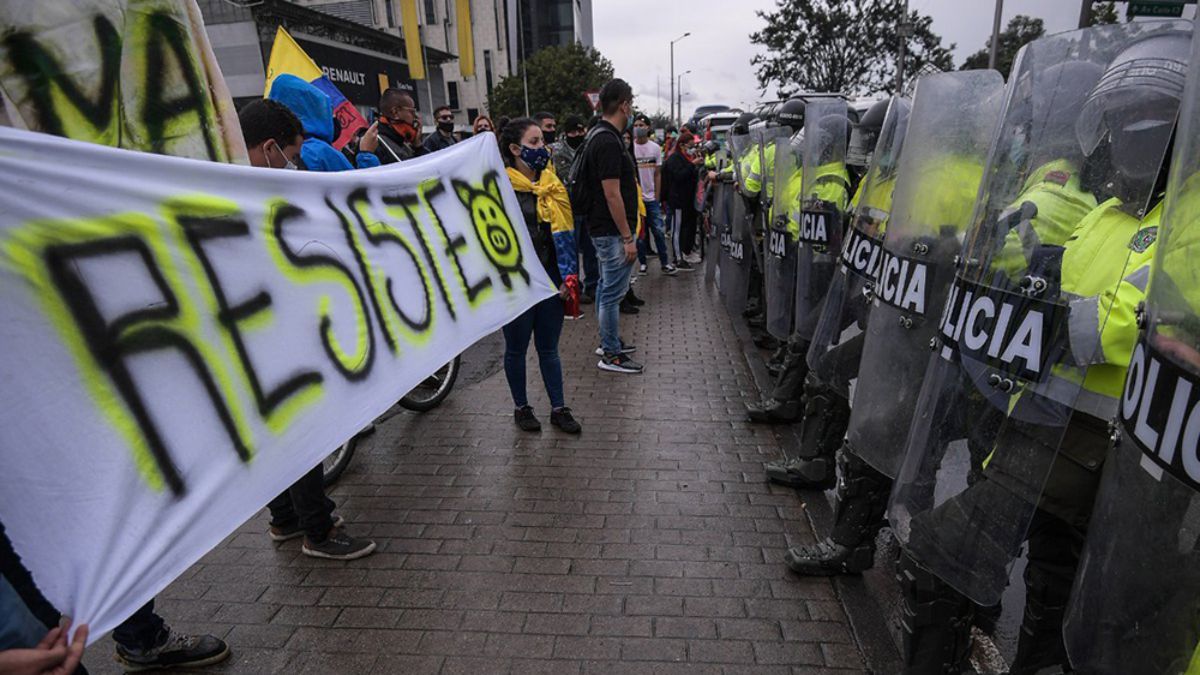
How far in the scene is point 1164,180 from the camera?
5.23 feet

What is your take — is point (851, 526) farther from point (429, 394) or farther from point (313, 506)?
point (429, 394)

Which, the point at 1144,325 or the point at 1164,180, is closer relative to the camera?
the point at 1144,325

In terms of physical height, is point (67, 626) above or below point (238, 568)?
above

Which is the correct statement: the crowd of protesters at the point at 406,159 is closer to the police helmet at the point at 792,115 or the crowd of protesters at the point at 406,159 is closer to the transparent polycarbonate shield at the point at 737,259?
the transparent polycarbonate shield at the point at 737,259

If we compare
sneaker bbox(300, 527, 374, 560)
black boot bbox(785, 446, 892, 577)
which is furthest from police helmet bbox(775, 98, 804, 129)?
sneaker bbox(300, 527, 374, 560)

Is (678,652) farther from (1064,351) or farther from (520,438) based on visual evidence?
(520,438)

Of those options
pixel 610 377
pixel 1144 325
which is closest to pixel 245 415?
pixel 1144 325

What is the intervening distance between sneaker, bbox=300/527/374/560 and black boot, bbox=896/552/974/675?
7.44ft

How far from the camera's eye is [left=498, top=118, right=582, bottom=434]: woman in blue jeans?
4.00 meters

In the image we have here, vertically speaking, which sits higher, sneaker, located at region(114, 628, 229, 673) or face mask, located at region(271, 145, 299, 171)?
face mask, located at region(271, 145, 299, 171)

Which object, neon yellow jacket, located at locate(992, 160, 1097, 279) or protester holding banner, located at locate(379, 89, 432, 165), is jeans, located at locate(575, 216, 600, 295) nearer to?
protester holding banner, located at locate(379, 89, 432, 165)

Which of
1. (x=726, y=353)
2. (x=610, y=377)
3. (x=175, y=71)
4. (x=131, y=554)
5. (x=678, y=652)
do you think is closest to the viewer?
(x=131, y=554)

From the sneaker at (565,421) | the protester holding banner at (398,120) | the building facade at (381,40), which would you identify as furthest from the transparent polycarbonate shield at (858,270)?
the building facade at (381,40)

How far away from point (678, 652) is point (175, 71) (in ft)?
8.35
